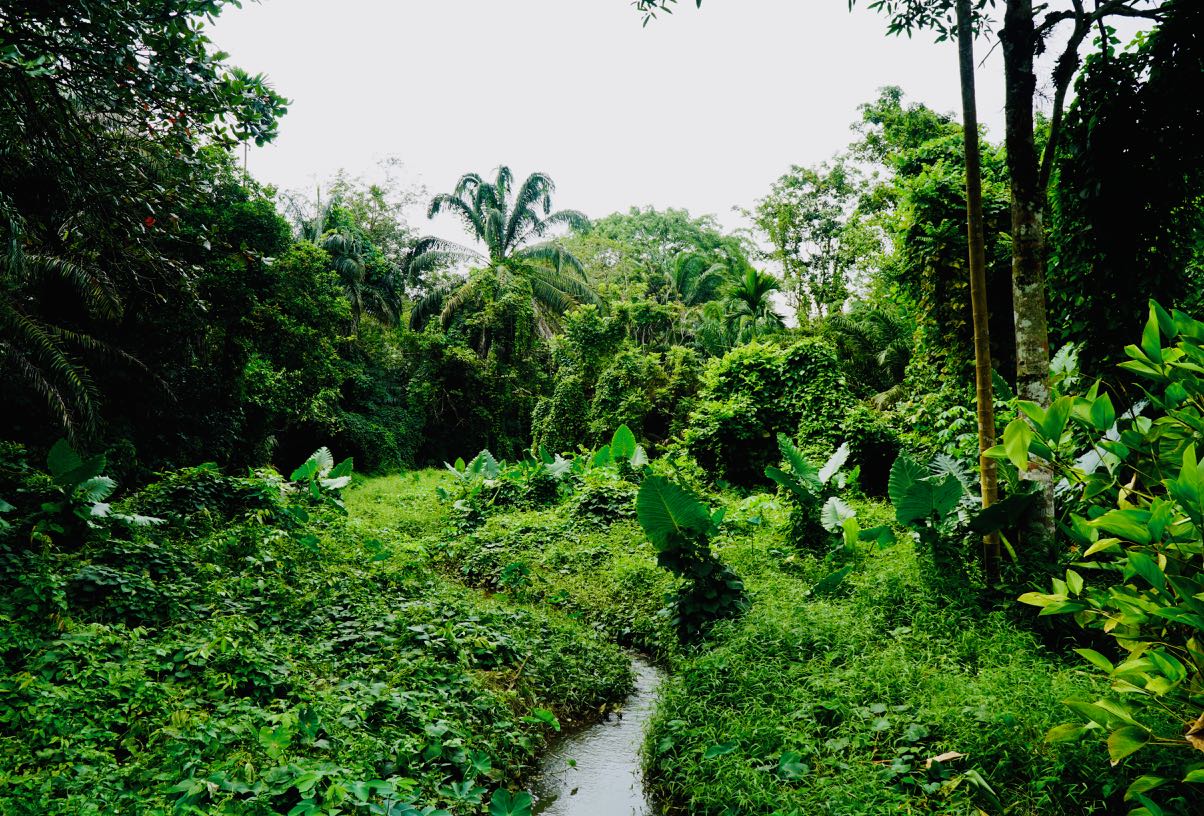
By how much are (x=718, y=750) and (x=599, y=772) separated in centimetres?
87

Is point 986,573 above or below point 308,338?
below

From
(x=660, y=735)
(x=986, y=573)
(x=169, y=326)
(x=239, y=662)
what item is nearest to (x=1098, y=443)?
(x=986, y=573)

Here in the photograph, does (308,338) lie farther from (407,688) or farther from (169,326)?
(407,688)

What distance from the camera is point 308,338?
14891 mm

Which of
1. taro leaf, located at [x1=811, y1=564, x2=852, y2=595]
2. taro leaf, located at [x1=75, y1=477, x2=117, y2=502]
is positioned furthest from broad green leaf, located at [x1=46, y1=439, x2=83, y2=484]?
taro leaf, located at [x1=811, y1=564, x2=852, y2=595]

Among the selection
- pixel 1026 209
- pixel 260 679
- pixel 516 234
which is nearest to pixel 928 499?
pixel 1026 209

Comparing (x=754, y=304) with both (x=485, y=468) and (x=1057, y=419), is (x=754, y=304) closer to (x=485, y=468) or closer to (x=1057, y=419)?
(x=485, y=468)

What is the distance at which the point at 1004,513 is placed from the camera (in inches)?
166

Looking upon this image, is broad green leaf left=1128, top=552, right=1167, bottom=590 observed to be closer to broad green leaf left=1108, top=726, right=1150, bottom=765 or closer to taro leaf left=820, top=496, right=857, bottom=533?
broad green leaf left=1108, top=726, right=1150, bottom=765

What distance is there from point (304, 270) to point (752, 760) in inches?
569

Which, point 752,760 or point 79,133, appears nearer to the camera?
point 752,760

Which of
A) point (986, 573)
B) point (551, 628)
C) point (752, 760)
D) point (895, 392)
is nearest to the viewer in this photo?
point (752, 760)

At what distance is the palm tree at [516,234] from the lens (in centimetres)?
2130

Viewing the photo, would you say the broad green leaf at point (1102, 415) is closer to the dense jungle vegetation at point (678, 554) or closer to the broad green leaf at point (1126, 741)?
the dense jungle vegetation at point (678, 554)
